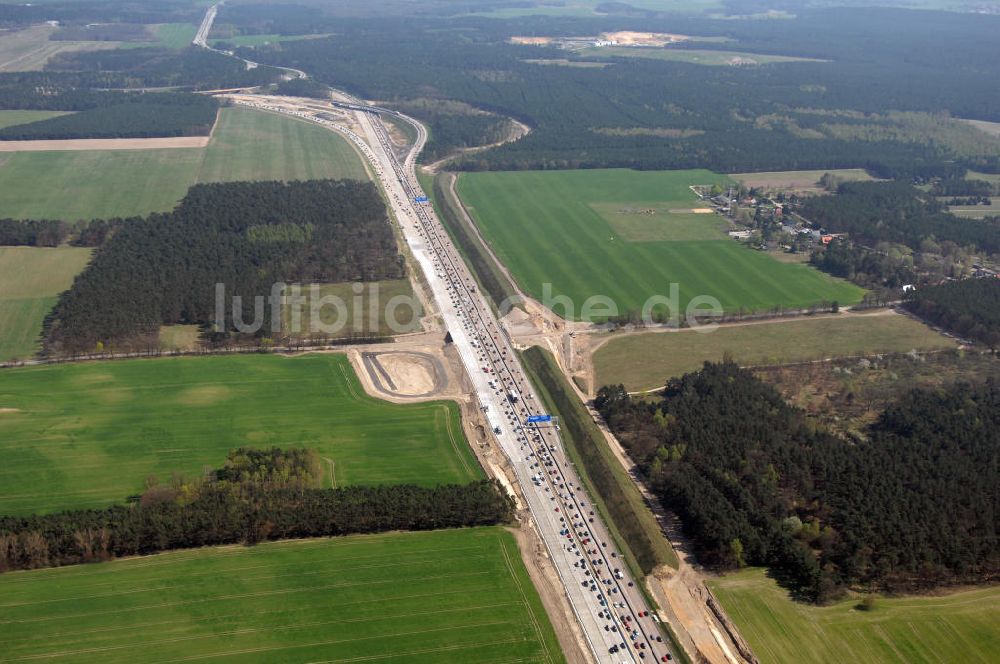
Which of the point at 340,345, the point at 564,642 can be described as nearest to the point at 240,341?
the point at 340,345

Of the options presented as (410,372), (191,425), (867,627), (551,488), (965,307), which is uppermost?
(965,307)

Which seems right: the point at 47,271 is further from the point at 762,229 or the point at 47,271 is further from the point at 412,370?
the point at 762,229

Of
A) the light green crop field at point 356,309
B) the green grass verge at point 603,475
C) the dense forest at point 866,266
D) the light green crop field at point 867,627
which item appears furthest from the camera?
the dense forest at point 866,266

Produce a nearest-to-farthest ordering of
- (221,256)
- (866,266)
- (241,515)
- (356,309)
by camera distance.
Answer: (241,515), (356,309), (221,256), (866,266)

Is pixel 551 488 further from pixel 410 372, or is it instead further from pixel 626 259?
pixel 626 259

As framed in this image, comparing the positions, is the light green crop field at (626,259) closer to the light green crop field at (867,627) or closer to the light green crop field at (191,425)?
the light green crop field at (191,425)

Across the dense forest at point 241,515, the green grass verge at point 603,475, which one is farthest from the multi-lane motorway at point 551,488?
the dense forest at point 241,515

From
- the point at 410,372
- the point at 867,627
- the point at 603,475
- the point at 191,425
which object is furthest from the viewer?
the point at 410,372

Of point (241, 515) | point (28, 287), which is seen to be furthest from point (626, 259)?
point (28, 287)
